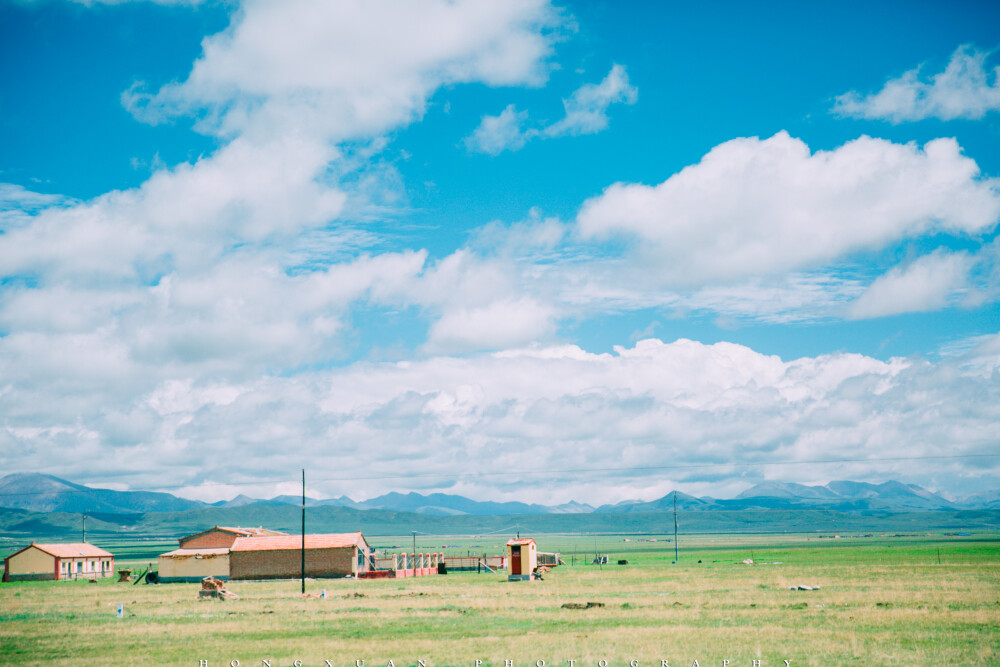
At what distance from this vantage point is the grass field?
2477 centimetres

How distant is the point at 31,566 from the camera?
8625 centimetres

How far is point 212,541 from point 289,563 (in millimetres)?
14545

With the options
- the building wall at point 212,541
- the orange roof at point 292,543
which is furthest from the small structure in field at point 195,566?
the building wall at point 212,541

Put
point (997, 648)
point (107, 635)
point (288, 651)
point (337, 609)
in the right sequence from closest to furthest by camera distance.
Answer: point (997, 648) < point (288, 651) < point (107, 635) < point (337, 609)

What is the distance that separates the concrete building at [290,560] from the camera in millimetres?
76125

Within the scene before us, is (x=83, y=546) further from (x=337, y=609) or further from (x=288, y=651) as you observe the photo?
(x=288, y=651)

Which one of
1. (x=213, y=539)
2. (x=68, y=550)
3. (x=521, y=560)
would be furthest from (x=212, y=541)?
(x=521, y=560)

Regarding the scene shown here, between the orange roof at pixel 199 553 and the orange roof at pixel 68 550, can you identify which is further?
the orange roof at pixel 68 550

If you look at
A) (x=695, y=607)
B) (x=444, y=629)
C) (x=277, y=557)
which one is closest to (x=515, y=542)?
(x=277, y=557)

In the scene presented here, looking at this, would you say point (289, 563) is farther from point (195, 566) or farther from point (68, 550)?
point (68, 550)

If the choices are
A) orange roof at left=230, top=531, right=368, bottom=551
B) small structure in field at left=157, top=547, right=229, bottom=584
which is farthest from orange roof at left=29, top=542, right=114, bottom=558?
orange roof at left=230, top=531, right=368, bottom=551

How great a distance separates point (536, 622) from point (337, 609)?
40.5ft

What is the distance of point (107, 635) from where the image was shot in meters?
32.6

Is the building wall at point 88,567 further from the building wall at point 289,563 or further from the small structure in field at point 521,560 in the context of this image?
the small structure in field at point 521,560
